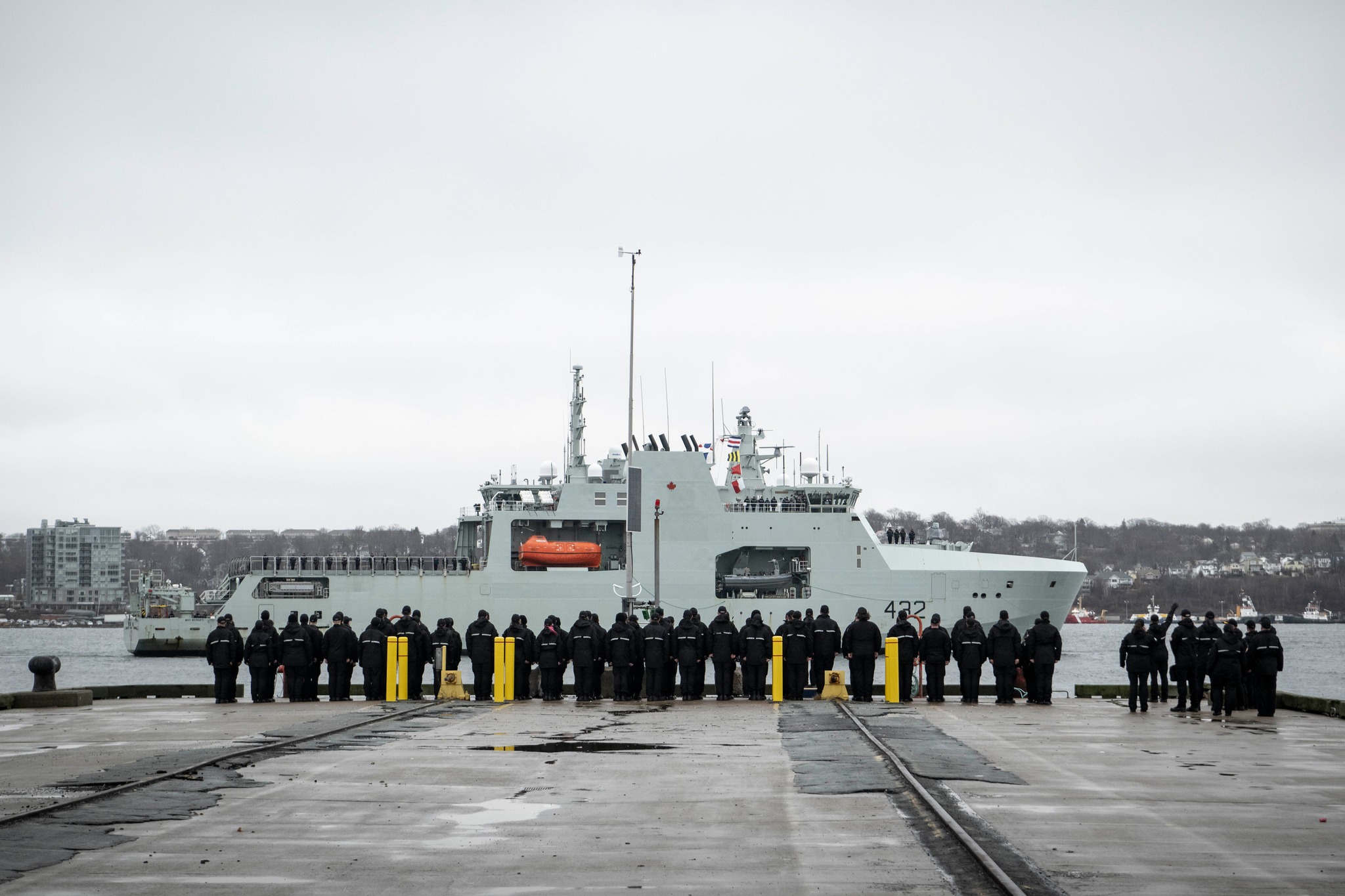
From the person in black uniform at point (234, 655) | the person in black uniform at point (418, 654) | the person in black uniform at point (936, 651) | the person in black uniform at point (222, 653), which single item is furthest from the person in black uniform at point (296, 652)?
the person in black uniform at point (936, 651)

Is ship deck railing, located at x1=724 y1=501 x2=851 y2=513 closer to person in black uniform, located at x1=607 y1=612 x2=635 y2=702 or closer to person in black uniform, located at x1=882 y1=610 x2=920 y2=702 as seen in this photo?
person in black uniform, located at x1=607 y1=612 x2=635 y2=702

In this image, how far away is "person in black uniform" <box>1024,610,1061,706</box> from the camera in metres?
18.8

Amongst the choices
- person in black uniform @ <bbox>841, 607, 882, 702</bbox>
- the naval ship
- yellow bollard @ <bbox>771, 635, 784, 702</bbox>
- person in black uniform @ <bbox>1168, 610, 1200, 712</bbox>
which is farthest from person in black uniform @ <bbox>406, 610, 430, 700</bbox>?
the naval ship

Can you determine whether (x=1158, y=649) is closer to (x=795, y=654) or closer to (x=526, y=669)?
(x=795, y=654)

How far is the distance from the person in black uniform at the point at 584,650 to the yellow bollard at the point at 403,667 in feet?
8.26

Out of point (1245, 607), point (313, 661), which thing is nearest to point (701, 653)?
point (313, 661)

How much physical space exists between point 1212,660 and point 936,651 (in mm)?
3995

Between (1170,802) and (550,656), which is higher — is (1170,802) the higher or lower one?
the lower one

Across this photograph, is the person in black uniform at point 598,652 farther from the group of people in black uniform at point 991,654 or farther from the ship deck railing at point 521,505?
the ship deck railing at point 521,505

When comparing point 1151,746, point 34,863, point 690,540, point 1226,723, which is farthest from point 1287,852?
point 690,540

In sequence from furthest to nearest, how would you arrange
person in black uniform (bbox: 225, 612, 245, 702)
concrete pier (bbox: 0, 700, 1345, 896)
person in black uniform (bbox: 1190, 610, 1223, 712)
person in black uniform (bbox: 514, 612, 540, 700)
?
person in black uniform (bbox: 514, 612, 540, 700) → person in black uniform (bbox: 225, 612, 245, 702) → person in black uniform (bbox: 1190, 610, 1223, 712) → concrete pier (bbox: 0, 700, 1345, 896)

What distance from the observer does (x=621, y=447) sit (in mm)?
48719

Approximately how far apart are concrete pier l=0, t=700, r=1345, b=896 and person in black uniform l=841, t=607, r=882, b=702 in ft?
12.2

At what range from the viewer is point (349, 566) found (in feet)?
155
